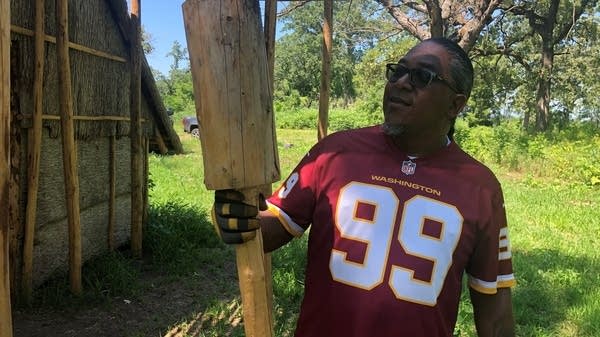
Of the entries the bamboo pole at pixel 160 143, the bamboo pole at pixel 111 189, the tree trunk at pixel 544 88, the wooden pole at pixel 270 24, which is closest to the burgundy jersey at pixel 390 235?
the wooden pole at pixel 270 24

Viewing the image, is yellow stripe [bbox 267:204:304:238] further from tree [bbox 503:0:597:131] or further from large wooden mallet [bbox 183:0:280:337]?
tree [bbox 503:0:597:131]

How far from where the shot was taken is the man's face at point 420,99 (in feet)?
6.23

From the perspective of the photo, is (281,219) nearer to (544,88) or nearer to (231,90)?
(231,90)

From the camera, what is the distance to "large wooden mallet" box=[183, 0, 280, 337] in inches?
50.9

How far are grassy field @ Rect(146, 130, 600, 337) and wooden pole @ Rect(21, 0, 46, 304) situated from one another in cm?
140

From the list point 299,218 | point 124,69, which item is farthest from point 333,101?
point 299,218

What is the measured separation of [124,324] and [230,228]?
147 inches

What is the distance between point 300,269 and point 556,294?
102 inches

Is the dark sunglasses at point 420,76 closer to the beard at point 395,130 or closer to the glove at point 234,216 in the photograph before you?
the beard at point 395,130

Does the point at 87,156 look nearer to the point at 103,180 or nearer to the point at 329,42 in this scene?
the point at 103,180

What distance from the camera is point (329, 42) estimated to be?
5074mm

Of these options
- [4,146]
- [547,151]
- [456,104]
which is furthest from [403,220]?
[547,151]

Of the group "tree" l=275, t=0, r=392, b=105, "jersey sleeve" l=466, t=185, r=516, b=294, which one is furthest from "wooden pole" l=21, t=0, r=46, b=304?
"tree" l=275, t=0, r=392, b=105

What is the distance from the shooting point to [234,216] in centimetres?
140
